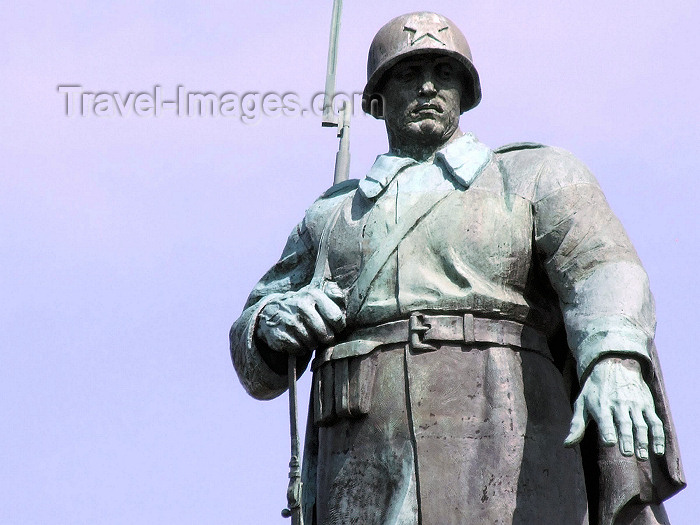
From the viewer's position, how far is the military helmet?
48.5 ft

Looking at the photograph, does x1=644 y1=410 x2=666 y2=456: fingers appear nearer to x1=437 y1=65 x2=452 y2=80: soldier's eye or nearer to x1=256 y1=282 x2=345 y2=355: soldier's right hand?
x1=256 y1=282 x2=345 y2=355: soldier's right hand

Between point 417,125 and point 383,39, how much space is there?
0.64m

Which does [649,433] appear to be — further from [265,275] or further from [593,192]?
[265,275]

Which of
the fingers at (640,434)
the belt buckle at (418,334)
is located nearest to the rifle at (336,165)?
the belt buckle at (418,334)

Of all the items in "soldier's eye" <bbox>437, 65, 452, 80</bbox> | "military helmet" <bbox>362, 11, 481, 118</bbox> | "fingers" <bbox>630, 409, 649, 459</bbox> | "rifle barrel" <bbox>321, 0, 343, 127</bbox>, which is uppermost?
"rifle barrel" <bbox>321, 0, 343, 127</bbox>

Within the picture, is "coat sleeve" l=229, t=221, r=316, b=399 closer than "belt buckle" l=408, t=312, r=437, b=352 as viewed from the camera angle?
No

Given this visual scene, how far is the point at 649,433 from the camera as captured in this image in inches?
516

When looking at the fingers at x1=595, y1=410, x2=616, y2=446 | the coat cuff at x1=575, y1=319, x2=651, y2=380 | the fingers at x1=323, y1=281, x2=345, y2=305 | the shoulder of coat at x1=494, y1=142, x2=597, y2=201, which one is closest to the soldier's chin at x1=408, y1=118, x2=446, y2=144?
the shoulder of coat at x1=494, y1=142, x2=597, y2=201

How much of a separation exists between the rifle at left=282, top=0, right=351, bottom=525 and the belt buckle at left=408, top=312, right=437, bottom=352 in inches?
36.2

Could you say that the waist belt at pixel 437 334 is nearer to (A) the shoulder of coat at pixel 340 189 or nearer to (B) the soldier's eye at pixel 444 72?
(A) the shoulder of coat at pixel 340 189

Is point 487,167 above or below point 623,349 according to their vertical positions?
above

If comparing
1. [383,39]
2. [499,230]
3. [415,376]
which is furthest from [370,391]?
[383,39]

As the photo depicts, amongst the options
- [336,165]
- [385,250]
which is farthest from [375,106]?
[336,165]

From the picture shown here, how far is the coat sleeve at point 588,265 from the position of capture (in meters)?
13.6
